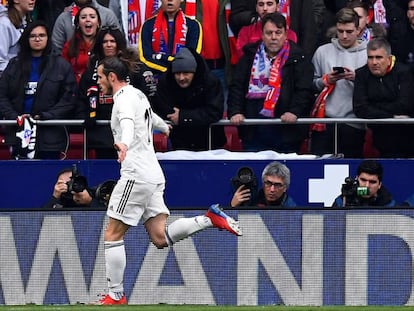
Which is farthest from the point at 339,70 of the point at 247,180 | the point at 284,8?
the point at 247,180

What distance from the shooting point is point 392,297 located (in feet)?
37.8

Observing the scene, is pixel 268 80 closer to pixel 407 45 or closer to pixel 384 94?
pixel 384 94

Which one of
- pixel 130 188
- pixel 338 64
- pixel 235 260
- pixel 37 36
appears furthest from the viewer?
pixel 338 64

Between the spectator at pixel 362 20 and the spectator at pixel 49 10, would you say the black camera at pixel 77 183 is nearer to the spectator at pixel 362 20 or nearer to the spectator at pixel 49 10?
the spectator at pixel 49 10

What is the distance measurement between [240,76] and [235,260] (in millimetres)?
2268

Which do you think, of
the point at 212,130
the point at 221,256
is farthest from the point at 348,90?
the point at 221,256

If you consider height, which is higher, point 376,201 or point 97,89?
point 97,89

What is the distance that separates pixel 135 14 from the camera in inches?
555

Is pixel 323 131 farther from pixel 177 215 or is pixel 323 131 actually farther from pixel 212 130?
pixel 177 215

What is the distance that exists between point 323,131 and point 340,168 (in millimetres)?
506

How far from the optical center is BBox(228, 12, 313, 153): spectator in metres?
13.1

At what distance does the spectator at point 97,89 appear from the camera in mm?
12977

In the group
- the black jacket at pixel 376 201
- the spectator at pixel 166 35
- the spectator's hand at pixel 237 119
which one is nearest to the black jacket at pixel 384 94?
the black jacket at pixel 376 201

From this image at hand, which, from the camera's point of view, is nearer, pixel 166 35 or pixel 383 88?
pixel 383 88
